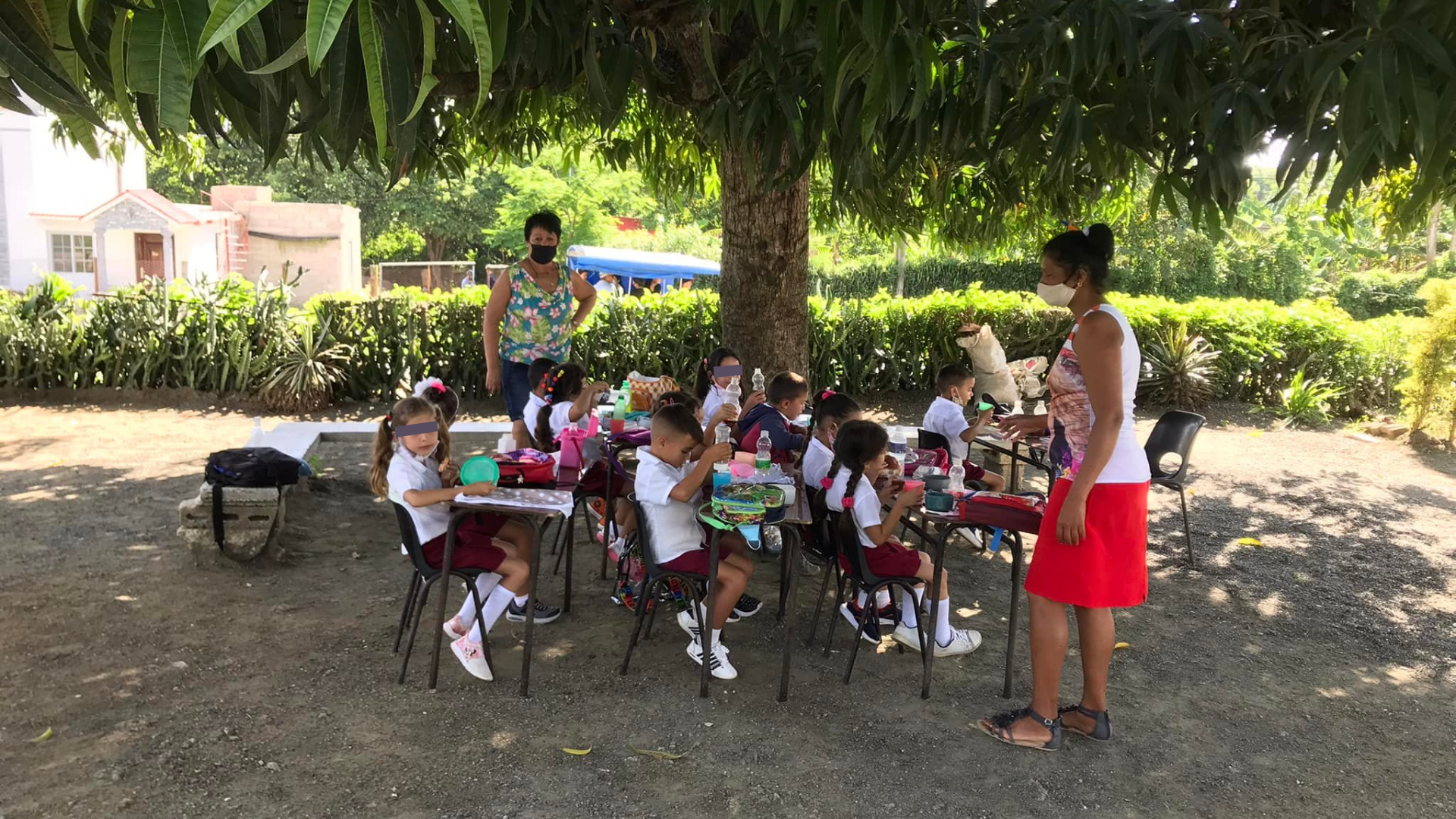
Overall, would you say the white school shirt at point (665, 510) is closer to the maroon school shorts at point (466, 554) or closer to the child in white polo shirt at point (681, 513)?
the child in white polo shirt at point (681, 513)

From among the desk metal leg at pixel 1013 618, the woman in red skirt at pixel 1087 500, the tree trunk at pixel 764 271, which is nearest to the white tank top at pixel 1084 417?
the woman in red skirt at pixel 1087 500

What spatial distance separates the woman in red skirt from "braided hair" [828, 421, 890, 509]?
0.68 m

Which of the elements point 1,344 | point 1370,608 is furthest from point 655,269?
point 1370,608

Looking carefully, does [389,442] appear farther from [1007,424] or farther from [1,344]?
[1,344]

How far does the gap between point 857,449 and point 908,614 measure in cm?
98

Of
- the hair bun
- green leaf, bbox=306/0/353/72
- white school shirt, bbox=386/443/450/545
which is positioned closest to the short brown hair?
white school shirt, bbox=386/443/450/545

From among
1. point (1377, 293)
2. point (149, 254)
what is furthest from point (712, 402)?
point (1377, 293)

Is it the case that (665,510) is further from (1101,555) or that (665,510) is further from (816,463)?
(1101,555)

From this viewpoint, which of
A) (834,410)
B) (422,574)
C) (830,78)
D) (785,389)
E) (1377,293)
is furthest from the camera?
(1377,293)

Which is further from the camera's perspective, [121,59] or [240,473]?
[240,473]

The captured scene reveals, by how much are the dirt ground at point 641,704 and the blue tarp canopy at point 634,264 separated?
2336cm

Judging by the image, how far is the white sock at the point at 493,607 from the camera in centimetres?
419

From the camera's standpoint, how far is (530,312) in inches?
230

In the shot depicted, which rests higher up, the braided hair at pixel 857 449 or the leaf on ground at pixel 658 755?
the braided hair at pixel 857 449
